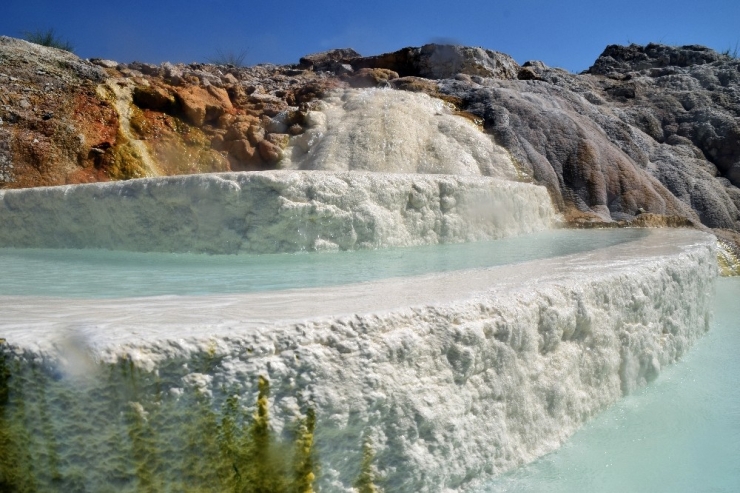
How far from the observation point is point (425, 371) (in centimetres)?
198

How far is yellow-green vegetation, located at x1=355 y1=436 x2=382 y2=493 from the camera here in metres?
1.84

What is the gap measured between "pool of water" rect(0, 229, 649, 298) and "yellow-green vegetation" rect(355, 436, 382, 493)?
1.02 m

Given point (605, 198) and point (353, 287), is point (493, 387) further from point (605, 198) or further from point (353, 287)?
point (605, 198)

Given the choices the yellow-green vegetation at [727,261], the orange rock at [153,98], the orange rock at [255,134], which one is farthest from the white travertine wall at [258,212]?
the orange rock at [153,98]

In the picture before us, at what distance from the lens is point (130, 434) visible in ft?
5.24

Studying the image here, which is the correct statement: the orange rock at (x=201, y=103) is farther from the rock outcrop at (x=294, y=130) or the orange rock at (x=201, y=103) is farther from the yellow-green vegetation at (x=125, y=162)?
the yellow-green vegetation at (x=125, y=162)

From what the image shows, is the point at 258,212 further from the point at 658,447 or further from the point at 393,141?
the point at 393,141

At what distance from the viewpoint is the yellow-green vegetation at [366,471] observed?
1.84 m

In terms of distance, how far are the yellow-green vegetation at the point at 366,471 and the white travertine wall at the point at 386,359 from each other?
0.07ft

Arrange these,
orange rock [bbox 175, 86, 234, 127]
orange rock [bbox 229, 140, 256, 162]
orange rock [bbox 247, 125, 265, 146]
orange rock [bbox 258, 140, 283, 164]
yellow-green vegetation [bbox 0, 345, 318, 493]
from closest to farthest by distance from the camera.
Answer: yellow-green vegetation [bbox 0, 345, 318, 493]
orange rock [bbox 258, 140, 283, 164]
orange rock [bbox 229, 140, 256, 162]
orange rock [bbox 247, 125, 265, 146]
orange rock [bbox 175, 86, 234, 127]

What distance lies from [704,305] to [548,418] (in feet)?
8.04

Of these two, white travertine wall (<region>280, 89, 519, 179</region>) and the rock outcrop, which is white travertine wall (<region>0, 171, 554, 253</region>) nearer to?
the rock outcrop

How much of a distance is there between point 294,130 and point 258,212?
5.21m

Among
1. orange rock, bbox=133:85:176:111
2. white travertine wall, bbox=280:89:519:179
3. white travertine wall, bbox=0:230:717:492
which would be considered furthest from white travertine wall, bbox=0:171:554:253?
orange rock, bbox=133:85:176:111
